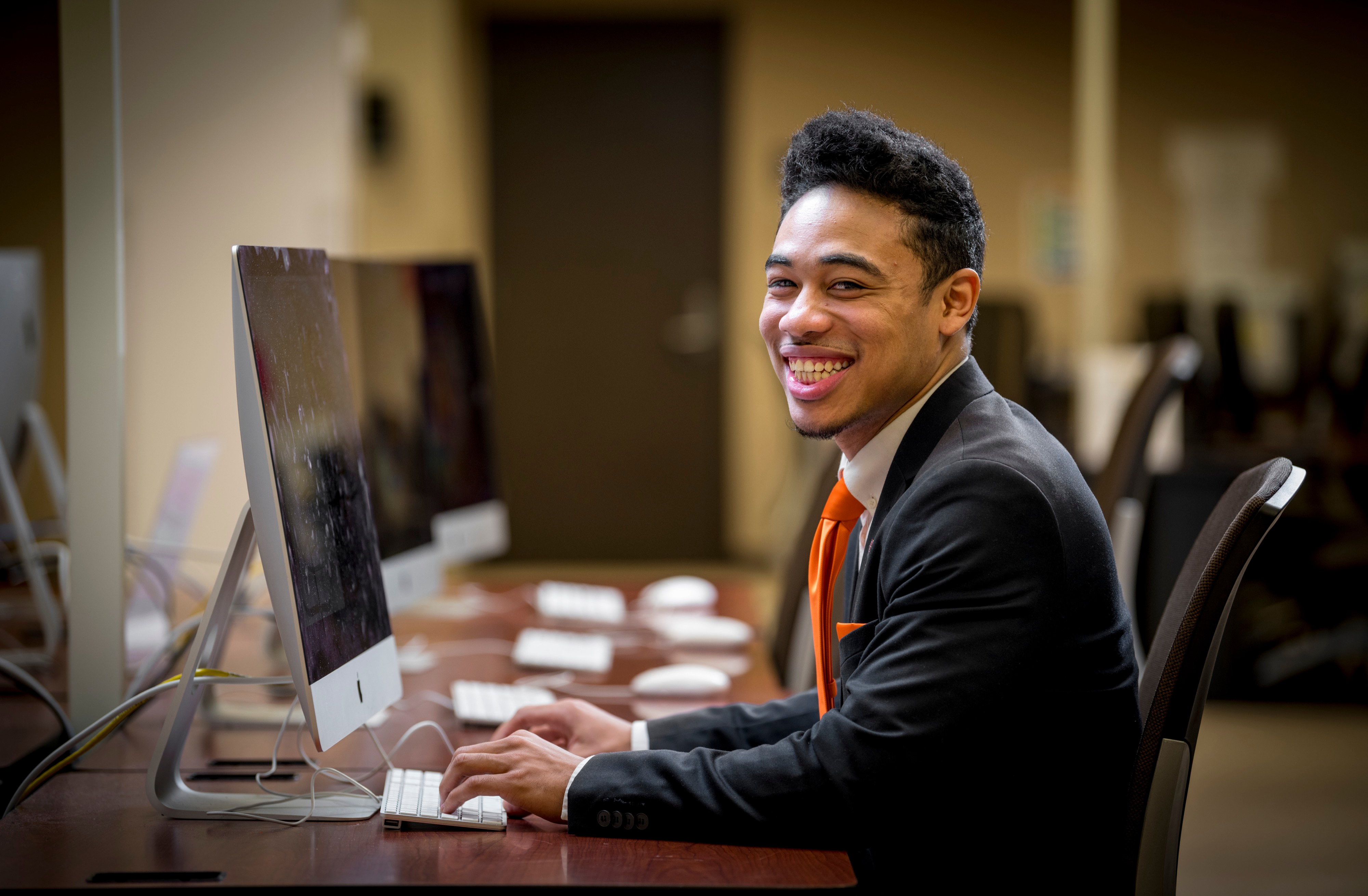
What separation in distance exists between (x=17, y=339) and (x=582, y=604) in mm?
1003

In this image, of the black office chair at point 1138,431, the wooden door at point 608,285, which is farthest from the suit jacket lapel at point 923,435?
the wooden door at point 608,285

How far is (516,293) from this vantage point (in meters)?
5.63

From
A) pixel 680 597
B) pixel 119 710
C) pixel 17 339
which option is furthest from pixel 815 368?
pixel 17 339

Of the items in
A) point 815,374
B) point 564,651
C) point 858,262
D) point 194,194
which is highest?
point 194,194

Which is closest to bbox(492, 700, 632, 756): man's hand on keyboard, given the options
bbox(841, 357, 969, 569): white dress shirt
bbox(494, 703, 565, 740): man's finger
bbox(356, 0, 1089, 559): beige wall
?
bbox(494, 703, 565, 740): man's finger

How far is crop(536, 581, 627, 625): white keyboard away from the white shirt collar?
37.6 inches

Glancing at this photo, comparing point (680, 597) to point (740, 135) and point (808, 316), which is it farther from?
point (740, 135)

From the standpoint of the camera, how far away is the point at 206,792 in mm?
1106

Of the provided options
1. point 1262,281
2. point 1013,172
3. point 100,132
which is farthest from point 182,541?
point 1013,172

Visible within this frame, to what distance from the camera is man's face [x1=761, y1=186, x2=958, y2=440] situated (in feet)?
3.59

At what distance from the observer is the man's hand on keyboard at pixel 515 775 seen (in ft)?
3.35

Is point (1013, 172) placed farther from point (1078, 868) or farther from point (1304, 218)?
point (1078, 868)

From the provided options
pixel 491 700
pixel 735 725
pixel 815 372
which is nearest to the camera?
pixel 815 372

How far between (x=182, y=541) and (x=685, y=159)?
405 centimetres
